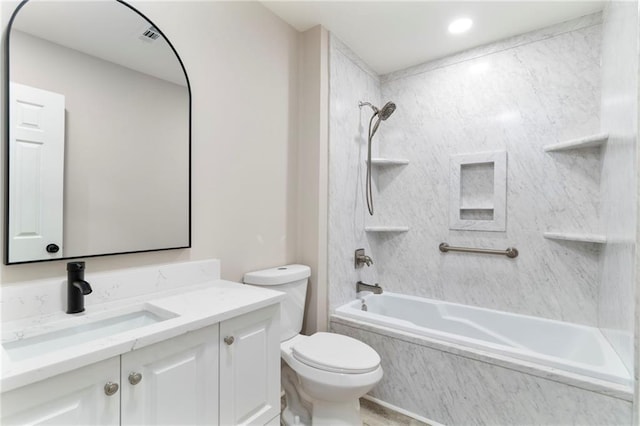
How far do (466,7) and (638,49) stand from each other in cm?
104

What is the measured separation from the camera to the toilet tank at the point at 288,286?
1793mm

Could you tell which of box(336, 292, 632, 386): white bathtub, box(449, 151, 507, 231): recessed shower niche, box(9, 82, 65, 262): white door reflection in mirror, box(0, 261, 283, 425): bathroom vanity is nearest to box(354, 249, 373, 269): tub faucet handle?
box(336, 292, 632, 386): white bathtub

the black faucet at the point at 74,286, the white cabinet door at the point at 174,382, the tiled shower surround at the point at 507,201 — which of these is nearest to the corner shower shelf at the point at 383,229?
the tiled shower surround at the point at 507,201

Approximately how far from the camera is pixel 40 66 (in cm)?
108

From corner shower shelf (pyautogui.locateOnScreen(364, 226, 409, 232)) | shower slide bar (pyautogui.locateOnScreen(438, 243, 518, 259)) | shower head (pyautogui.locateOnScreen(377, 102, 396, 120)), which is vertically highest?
shower head (pyautogui.locateOnScreen(377, 102, 396, 120))

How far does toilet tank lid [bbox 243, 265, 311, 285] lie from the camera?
5.85 ft

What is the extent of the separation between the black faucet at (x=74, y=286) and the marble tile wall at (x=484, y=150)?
1470 mm

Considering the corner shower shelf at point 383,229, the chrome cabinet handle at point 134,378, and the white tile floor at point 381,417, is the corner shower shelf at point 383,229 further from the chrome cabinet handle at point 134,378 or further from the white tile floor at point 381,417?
the chrome cabinet handle at point 134,378

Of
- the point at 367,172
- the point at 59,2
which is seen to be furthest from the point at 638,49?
the point at 59,2

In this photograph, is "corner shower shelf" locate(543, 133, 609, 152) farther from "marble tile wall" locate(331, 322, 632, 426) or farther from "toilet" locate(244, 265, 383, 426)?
"toilet" locate(244, 265, 383, 426)

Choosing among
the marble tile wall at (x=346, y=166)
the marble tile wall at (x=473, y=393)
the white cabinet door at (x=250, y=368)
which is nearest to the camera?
the white cabinet door at (x=250, y=368)

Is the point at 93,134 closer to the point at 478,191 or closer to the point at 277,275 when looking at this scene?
the point at 277,275

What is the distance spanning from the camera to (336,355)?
1.60 m

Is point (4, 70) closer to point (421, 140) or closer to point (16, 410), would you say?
point (16, 410)
